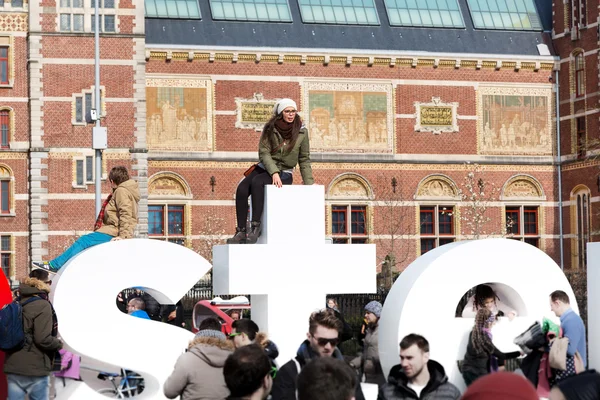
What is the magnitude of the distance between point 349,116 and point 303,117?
4.04 ft

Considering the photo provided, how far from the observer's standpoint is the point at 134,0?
3041cm

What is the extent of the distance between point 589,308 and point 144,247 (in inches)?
114

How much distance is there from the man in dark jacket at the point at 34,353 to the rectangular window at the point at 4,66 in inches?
919

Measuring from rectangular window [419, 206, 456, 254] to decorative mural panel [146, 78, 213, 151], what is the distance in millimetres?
6130

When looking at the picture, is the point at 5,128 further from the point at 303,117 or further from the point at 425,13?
the point at 425,13

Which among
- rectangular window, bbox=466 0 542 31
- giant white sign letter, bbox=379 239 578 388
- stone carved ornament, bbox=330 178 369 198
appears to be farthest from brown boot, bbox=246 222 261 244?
rectangular window, bbox=466 0 542 31

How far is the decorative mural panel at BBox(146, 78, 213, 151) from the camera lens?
3106 centimetres

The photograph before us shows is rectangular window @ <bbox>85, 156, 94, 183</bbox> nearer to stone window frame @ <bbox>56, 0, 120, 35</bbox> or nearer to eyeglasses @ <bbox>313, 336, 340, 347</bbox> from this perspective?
stone window frame @ <bbox>56, 0, 120, 35</bbox>

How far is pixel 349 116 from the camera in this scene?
32250 millimetres

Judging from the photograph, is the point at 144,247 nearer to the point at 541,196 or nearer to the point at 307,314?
the point at 307,314

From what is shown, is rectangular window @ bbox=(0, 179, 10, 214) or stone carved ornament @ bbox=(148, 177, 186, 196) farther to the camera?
stone carved ornament @ bbox=(148, 177, 186, 196)

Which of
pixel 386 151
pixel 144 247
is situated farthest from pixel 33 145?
pixel 144 247

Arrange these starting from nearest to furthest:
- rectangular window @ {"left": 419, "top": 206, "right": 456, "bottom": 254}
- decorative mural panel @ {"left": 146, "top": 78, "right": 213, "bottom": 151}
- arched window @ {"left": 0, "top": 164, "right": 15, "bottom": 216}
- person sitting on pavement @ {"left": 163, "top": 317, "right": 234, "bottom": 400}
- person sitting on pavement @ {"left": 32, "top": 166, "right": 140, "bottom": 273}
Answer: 1. person sitting on pavement @ {"left": 163, "top": 317, "right": 234, "bottom": 400}
2. person sitting on pavement @ {"left": 32, "top": 166, "right": 140, "bottom": 273}
3. arched window @ {"left": 0, "top": 164, "right": 15, "bottom": 216}
4. decorative mural panel @ {"left": 146, "top": 78, "right": 213, "bottom": 151}
5. rectangular window @ {"left": 419, "top": 206, "right": 456, "bottom": 254}

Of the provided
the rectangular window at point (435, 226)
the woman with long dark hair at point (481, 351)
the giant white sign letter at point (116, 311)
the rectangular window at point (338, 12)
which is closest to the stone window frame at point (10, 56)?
the rectangular window at point (338, 12)
